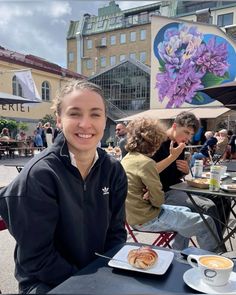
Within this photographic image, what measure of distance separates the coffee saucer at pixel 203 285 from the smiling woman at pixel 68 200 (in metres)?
0.54

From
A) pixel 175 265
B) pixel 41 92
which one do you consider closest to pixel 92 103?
pixel 175 265

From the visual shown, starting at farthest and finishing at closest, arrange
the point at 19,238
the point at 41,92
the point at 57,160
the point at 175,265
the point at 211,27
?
1. the point at 41,92
2. the point at 211,27
3. the point at 57,160
4. the point at 19,238
5. the point at 175,265

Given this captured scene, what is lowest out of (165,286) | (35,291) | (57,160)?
(35,291)

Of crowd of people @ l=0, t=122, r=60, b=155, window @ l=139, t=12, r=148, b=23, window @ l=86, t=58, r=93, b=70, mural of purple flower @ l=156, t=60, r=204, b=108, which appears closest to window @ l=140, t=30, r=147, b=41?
window @ l=139, t=12, r=148, b=23

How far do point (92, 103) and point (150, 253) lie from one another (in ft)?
2.54

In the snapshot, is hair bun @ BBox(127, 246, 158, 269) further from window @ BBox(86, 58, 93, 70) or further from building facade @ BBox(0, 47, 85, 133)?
window @ BBox(86, 58, 93, 70)

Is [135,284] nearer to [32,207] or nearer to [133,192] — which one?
[32,207]

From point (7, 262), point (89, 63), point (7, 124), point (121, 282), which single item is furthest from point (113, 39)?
point (121, 282)

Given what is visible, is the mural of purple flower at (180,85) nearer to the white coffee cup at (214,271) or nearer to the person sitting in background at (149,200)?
the person sitting in background at (149,200)

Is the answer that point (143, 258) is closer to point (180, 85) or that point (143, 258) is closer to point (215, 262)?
point (215, 262)

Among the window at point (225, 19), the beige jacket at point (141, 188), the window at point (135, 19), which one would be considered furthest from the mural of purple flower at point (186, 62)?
the window at point (135, 19)

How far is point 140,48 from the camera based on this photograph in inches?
2012

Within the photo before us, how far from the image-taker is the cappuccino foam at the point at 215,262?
4.00ft

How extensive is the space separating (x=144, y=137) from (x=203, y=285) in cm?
183
